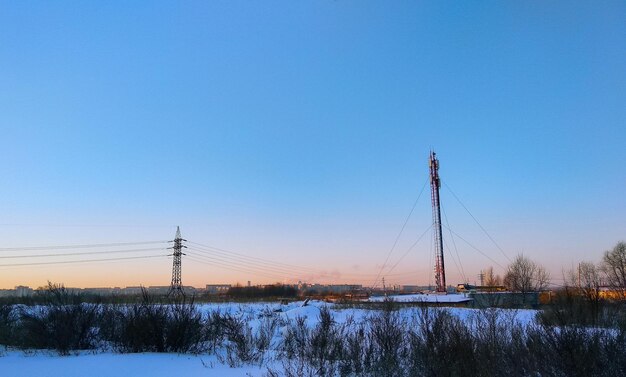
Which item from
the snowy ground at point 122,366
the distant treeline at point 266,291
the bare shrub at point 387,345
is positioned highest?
the bare shrub at point 387,345

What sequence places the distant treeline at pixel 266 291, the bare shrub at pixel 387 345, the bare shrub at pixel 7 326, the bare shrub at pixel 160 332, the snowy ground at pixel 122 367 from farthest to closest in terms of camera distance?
the distant treeline at pixel 266 291
the bare shrub at pixel 7 326
the bare shrub at pixel 160 332
the snowy ground at pixel 122 367
the bare shrub at pixel 387 345

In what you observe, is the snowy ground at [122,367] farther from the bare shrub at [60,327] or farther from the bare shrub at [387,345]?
the bare shrub at [387,345]

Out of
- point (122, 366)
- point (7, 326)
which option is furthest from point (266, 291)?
point (122, 366)

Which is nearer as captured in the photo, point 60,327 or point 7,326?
point 60,327

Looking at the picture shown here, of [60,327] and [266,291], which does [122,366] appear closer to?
[60,327]

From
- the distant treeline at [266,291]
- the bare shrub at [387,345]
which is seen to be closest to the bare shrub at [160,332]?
the bare shrub at [387,345]

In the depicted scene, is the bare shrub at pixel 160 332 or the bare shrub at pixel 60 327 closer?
the bare shrub at pixel 160 332

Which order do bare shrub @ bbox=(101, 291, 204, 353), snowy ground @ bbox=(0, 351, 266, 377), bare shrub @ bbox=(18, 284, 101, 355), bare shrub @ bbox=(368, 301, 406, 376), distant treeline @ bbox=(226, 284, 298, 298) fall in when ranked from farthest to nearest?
distant treeline @ bbox=(226, 284, 298, 298) < bare shrub @ bbox=(18, 284, 101, 355) < bare shrub @ bbox=(101, 291, 204, 353) < snowy ground @ bbox=(0, 351, 266, 377) < bare shrub @ bbox=(368, 301, 406, 376)

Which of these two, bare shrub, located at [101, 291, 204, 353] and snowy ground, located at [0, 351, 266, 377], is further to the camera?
bare shrub, located at [101, 291, 204, 353]

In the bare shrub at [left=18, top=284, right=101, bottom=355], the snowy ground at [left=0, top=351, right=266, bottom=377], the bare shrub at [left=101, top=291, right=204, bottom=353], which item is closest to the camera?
the snowy ground at [left=0, top=351, right=266, bottom=377]

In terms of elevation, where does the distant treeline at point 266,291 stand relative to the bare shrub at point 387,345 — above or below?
below

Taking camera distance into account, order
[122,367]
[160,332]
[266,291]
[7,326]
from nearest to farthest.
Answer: [122,367], [160,332], [7,326], [266,291]

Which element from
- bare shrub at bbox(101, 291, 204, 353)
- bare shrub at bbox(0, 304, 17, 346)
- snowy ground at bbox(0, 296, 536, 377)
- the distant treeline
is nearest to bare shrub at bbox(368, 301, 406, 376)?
snowy ground at bbox(0, 296, 536, 377)

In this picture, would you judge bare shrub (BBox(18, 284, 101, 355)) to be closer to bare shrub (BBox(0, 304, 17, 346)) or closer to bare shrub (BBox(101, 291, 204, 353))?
bare shrub (BBox(0, 304, 17, 346))
